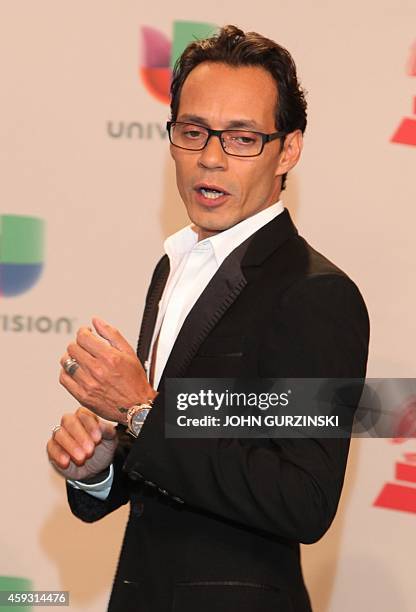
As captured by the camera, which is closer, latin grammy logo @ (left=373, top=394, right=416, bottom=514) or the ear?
the ear

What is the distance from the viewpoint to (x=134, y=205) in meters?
3.19

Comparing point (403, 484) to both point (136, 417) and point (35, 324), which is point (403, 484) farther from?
point (136, 417)

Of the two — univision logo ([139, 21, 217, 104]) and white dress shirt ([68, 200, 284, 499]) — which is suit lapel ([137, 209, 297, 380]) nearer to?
white dress shirt ([68, 200, 284, 499])

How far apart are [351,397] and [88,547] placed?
1.78 m

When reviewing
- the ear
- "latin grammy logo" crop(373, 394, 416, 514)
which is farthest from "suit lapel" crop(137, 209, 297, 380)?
"latin grammy logo" crop(373, 394, 416, 514)

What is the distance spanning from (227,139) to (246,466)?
598 mm

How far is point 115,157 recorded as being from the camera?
125 inches

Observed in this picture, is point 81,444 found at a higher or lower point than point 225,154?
lower

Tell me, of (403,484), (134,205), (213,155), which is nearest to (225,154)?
(213,155)

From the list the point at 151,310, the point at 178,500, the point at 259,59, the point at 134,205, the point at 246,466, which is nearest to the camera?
the point at 246,466

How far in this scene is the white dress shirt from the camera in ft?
6.10

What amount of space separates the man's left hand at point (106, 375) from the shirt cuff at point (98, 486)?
30 cm

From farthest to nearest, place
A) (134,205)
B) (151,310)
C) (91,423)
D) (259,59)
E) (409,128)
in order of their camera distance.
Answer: (134,205), (409,128), (151,310), (259,59), (91,423)

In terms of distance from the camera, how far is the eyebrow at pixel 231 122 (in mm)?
1857
